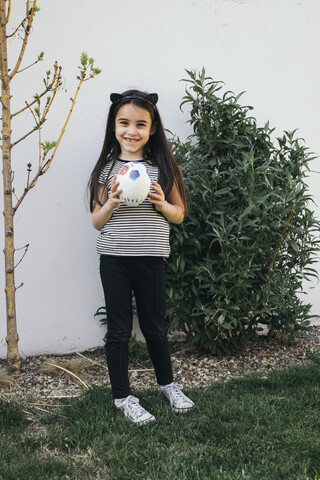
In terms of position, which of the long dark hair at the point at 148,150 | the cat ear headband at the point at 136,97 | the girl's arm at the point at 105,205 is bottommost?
the girl's arm at the point at 105,205

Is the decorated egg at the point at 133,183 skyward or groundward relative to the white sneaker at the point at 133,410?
skyward

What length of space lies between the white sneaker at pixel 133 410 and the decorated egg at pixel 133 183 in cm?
102

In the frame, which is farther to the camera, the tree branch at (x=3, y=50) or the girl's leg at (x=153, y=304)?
the tree branch at (x=3, y=50)

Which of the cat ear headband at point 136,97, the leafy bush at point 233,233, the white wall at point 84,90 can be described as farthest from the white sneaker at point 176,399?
the cat ear headband at point 136,97

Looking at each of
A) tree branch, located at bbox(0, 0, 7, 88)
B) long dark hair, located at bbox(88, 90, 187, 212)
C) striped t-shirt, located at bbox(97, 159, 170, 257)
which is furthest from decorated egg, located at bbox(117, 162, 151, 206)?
tree branch, located at bbox(0, 0, 7, 88)

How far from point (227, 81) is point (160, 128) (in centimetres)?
173

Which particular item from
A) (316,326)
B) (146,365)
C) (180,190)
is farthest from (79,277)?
(316,326)

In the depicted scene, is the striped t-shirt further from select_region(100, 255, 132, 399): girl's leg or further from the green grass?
the green grass

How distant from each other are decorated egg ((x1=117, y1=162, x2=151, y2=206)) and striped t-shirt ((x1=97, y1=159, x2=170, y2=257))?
0.53 ft

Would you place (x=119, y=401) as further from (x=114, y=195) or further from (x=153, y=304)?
(x=114, y=195)

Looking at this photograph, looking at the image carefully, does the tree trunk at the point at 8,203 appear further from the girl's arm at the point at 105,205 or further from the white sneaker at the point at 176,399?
the white sneaker at the point at 176,399

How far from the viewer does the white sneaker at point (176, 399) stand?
108 inches

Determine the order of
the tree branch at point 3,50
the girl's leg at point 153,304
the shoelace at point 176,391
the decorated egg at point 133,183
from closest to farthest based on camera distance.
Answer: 1. the decorated egg at point 133,183
2. the girl's leg at point 153,304
3. the shoelace at point 176,391
4. the tree branch at point 3,50

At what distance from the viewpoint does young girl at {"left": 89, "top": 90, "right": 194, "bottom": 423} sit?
8.53ft
